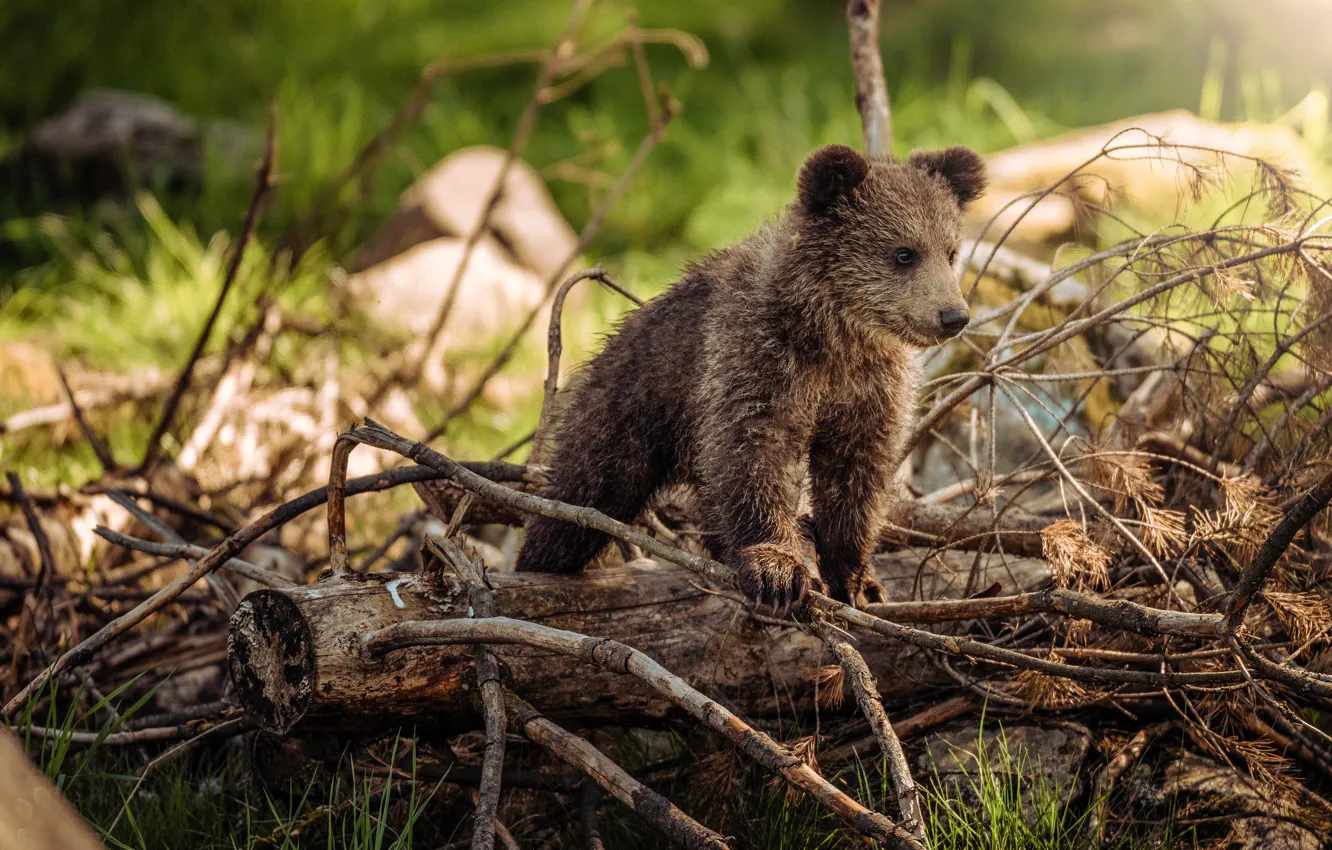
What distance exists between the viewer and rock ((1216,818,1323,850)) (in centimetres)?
298

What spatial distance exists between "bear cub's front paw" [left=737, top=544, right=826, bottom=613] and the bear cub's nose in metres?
0.73

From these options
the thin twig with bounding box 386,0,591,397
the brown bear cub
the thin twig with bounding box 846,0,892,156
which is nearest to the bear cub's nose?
the brown bear cub

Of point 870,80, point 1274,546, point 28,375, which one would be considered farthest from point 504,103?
point 1274,546

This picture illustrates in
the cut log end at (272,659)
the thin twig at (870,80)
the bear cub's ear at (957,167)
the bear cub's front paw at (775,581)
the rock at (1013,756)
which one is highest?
the thin twig at (870,80)

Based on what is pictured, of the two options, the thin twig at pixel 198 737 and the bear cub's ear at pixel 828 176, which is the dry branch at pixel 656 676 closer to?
the thin twig at pixel 198 737

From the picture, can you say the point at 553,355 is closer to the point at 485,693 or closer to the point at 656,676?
the point at 485,693

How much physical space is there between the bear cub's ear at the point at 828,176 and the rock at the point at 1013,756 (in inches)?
56.6

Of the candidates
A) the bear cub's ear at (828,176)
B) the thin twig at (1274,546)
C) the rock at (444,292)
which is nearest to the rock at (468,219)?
the rock at (444,292)

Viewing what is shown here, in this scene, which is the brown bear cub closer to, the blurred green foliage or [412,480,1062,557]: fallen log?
[412,480,1062,557]: fallen log

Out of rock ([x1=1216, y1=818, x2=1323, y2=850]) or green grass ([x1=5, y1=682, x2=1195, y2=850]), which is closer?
green grass ([x1=5, y1=682, x2=1195, y2=850])

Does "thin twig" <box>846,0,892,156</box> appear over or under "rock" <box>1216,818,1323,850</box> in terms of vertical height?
over

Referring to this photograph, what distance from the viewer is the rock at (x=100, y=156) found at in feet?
31.2

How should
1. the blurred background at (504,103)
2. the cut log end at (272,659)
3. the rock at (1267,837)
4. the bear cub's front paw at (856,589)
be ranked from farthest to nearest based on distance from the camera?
the blurred background at (504,103) → the bear cub's front paw at (856,589) → the rock at (1267,837) → the cut log end at (272,659)

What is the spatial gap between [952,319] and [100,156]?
8.50 m
